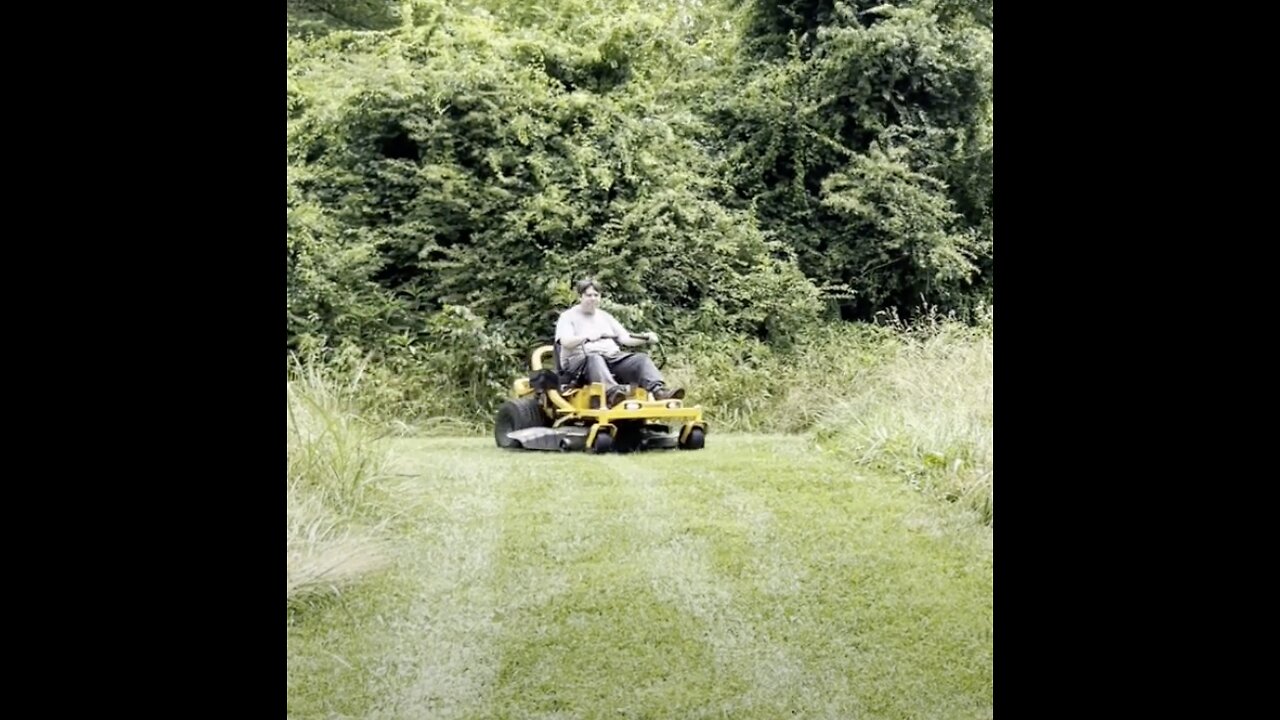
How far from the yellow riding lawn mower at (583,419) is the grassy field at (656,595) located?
51mm

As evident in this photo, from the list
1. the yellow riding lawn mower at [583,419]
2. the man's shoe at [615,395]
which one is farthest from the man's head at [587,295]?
the man's shoe at [615,395]

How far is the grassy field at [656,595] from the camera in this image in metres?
3.87

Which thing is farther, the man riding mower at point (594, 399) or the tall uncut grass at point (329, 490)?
the man riding mower at point (594, 399)

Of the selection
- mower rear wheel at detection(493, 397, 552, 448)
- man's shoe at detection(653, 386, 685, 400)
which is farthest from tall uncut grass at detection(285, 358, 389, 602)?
man's shoe at detection(653, 386, 685, 400)

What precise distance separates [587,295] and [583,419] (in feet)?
1.43

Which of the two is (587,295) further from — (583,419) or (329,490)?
(329,490)

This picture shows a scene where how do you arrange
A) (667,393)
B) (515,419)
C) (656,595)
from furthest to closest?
(667,393) < (515,419) < (656,595)

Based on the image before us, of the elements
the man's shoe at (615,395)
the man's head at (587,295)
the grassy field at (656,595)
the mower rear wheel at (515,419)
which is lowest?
the grassy field at (656,595)

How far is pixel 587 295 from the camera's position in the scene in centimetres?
449

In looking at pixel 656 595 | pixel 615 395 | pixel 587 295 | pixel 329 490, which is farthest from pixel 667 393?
pixel 329 490

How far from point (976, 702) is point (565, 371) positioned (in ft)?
5.60

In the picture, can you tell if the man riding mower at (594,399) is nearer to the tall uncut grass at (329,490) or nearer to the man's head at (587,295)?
the man's head at (587,295)
